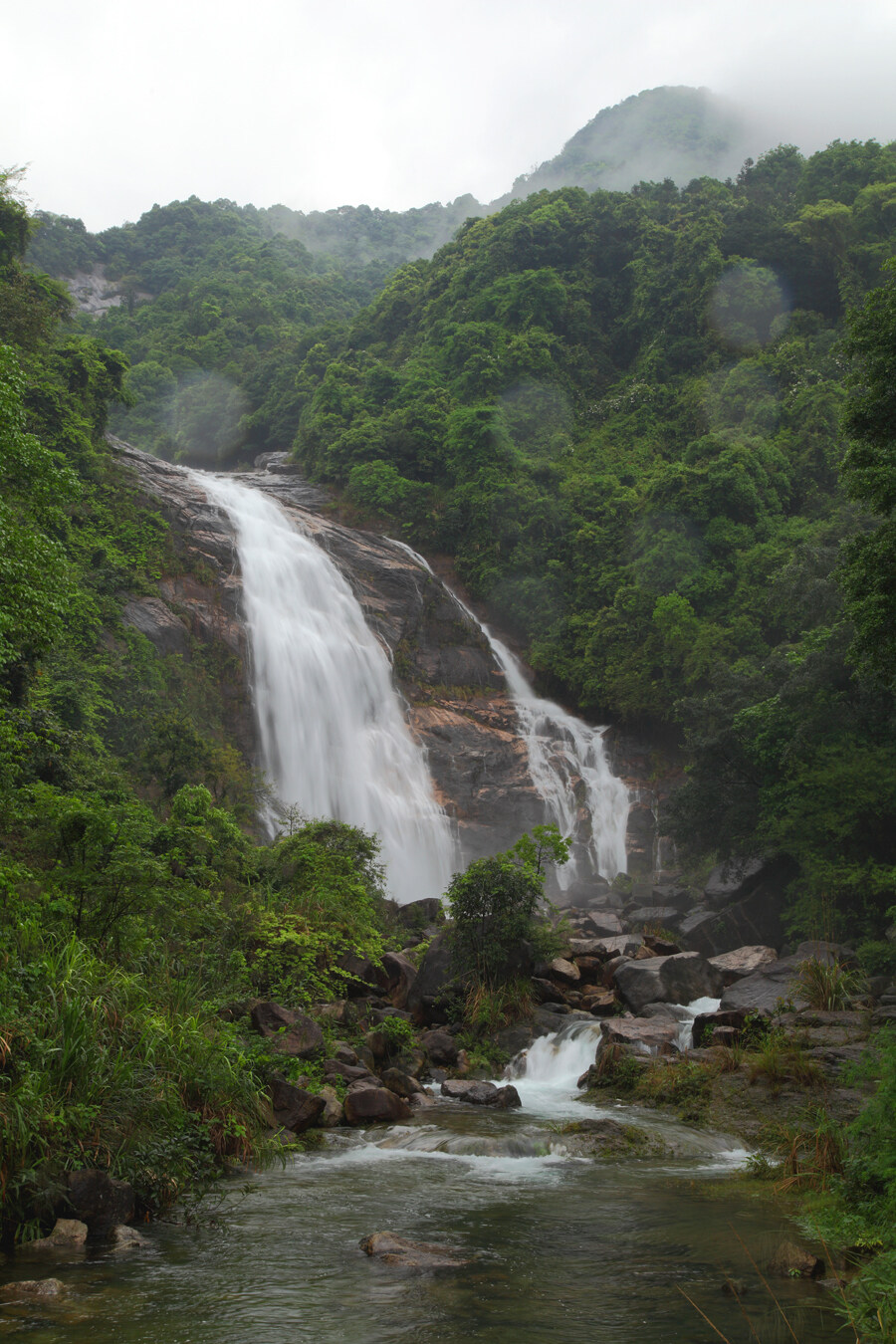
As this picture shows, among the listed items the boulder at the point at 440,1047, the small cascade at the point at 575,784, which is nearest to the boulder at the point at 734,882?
the small cascade at the point at 575,784

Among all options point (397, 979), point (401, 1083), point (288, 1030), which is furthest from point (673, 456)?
point (288, 1030)

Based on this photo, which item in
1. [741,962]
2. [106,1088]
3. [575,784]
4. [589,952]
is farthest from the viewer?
[575,784]

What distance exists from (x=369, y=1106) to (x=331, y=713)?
18686 mm

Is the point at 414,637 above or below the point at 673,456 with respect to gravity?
below

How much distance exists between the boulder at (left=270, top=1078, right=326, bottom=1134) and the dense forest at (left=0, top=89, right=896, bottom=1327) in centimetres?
55

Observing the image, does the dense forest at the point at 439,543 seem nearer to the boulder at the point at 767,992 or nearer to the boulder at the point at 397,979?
the boulder at the point at 397,979

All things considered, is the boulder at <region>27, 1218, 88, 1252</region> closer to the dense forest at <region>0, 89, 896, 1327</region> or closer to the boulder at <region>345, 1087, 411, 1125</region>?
the dense forest at <region>0, 89, 896, 1327</region>

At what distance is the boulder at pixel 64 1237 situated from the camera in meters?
5.81

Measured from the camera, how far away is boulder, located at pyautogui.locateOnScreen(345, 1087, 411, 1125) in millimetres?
10172

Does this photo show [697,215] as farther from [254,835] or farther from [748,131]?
[748,131]

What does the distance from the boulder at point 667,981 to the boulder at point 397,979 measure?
3.76 meters

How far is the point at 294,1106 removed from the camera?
31.0ft

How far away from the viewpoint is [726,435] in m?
39.8

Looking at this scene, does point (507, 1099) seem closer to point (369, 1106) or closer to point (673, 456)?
point (369, 1106)
